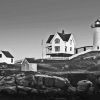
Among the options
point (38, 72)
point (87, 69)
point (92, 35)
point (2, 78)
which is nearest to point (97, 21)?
point (92, 35)

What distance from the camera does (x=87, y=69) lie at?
2634 centimetres

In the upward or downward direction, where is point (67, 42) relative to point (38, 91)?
upward

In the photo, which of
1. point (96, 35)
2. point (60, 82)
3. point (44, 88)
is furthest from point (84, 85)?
point (96, 35)

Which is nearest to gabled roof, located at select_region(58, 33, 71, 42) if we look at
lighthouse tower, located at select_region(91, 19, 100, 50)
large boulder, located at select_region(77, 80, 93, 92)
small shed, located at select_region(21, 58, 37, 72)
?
lighthouse tower, located at select_region(91, 19, 100, 50)

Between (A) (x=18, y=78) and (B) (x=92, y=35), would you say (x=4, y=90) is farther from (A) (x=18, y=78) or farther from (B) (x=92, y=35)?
(B) (x=92, y=35)

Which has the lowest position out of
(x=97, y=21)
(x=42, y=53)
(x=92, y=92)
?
(x=92, y=92)

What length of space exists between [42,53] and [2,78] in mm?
3059

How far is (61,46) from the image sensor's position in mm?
26531

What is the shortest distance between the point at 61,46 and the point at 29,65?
7.07 feet

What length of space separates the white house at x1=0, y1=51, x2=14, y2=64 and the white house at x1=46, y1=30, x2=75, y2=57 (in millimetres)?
2195

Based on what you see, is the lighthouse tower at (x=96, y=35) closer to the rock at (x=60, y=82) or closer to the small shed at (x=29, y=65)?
the rock at (x=60, y=82)

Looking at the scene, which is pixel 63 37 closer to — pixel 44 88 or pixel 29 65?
pixel 29 65

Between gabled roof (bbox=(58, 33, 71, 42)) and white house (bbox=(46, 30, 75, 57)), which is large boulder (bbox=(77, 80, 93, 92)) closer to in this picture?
white house (bbox=(46, 30, 75, 57))

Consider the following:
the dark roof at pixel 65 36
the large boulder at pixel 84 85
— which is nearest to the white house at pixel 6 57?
the dark roof at pixel 65 36
